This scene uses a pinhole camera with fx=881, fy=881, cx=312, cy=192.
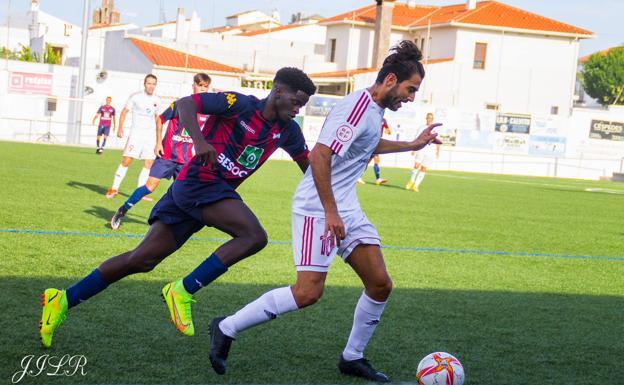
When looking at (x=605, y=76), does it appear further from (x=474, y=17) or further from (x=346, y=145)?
(x=346, y=145)

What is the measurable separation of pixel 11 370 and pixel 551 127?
39.5 m

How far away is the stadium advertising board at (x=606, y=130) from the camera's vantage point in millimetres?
44256

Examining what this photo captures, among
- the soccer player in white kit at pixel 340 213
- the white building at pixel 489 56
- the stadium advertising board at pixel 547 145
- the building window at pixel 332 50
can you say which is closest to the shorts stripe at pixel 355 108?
the soccer player in white kit at pixel 340 213

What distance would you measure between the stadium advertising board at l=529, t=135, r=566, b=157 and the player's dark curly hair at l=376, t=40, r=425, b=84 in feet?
124

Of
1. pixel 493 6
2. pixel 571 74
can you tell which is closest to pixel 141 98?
pixel 571 74

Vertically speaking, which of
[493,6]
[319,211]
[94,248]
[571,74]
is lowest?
[94,248]

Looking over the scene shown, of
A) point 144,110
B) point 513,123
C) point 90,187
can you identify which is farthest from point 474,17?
point 144,110

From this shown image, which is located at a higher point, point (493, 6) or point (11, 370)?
point (493, 6)

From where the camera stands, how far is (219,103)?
5.08m

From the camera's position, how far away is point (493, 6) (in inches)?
2378

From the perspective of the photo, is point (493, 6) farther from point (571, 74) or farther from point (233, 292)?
point (233, 292)

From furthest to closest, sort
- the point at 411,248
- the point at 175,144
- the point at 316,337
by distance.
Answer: the point at 175,144 → the point at 411,248 → the point at 316,337

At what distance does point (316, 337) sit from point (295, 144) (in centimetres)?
128

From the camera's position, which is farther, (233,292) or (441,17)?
(441,17)
